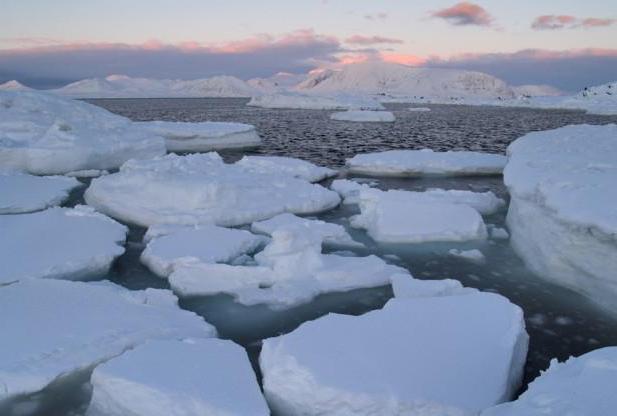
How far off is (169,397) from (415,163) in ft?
37.8

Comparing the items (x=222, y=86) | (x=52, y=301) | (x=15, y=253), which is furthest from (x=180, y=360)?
(x=222, y=86)

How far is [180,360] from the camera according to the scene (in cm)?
390

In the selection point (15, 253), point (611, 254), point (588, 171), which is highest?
point (588, 171)

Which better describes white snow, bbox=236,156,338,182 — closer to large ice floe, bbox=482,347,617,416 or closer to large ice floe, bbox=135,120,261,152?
large ice floe, bbox=135,120,261,152

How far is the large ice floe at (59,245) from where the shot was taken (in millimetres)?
6043

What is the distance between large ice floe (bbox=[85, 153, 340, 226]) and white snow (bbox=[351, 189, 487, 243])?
5.18 feet

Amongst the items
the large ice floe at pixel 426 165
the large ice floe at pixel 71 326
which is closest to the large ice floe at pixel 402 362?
the large ice floe at pixel 71 326

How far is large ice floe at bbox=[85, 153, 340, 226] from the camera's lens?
881 centimetres

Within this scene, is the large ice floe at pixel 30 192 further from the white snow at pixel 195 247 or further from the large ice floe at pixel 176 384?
the large ice floe at pixel 176 384

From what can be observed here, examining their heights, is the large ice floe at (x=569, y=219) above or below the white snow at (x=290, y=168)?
above

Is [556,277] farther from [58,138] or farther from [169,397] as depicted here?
[58,138]

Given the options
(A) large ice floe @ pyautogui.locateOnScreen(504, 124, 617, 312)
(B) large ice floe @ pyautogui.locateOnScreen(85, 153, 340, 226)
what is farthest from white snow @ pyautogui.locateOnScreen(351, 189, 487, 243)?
(B) large ice floe @ pyautogui.locateOnScreen(85, 153, 340, 226)

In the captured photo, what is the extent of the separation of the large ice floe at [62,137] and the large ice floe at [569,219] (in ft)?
35.9

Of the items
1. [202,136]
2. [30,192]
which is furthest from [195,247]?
[202,136]
